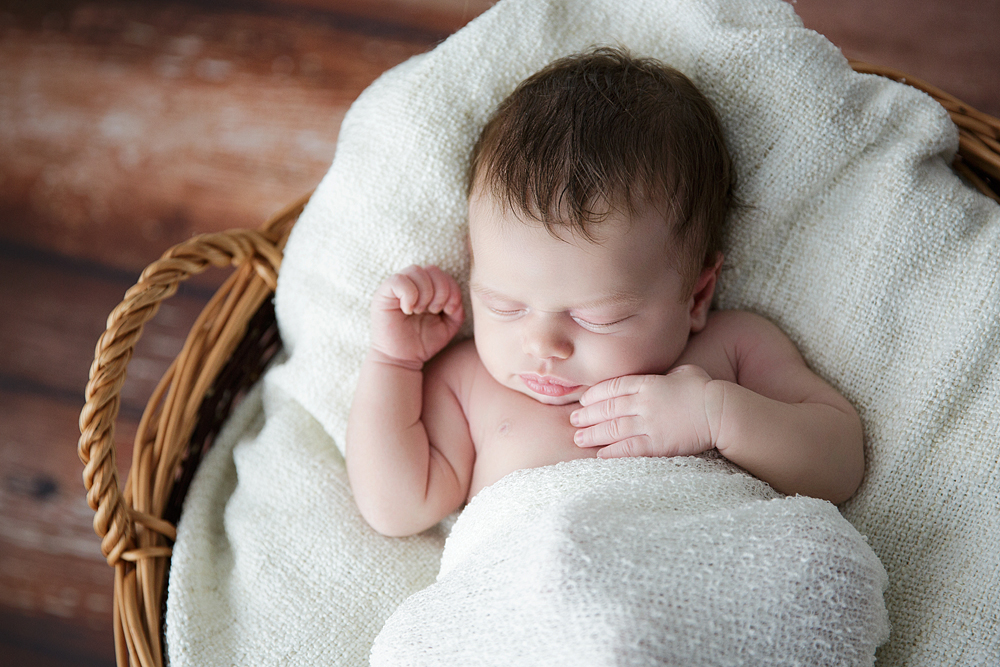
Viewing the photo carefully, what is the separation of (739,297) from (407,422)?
0.56 m

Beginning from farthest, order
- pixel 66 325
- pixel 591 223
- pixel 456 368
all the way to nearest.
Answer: pixel 66 325 → pixel 456 368 → pixel 591 223

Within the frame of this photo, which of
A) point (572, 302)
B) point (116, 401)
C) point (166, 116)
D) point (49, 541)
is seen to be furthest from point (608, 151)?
point (49, 541)

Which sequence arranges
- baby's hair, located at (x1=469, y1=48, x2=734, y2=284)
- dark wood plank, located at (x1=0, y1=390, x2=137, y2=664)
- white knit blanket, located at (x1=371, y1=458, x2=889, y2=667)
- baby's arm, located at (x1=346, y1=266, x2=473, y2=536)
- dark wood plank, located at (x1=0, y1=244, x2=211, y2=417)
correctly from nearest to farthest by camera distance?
white knit blanket, located at (x1=371, y1=458, x2=889, y2=667)
baby's hair, located at (x1=469, y1=48, x2=734, y2=284)
baby's arm, located at (x1=346, y1=266, x2=473, y2=536)
dark wood plank, located at (x1=0, y1=390, x2=137, y2=664)
dark wood plank, located at (x1=0, y1=244, x2=211, y2=417)

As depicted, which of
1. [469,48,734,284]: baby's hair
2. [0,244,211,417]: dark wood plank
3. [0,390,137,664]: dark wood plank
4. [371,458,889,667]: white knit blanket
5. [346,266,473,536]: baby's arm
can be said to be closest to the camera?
[371,458,889,667]: white knit blanket

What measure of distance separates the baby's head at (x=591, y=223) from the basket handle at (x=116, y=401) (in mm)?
454

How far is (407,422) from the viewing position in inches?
45.4

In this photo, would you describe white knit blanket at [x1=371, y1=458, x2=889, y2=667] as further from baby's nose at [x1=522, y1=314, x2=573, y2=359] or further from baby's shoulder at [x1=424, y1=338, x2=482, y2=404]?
baby's shoulder at [x1=424, y1=338, x2=482, y2=404]

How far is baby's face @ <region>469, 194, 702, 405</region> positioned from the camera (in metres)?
1.01

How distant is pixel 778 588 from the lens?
84 cm

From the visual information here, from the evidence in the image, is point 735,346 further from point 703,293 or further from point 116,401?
point 116,401

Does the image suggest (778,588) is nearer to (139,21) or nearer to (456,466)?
(456,466)

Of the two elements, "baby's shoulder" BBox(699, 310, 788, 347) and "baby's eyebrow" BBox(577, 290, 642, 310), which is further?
"baby's shoulder" BBox(699, 310, 788, 347)

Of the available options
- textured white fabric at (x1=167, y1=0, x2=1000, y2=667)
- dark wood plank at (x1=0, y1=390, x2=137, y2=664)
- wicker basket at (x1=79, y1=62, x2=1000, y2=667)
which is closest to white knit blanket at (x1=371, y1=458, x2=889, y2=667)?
textured white fabric at (x1=167, y1=0, x2=1000, y2=667)

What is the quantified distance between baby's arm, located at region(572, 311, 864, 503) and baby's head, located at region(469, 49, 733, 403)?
6 centimetres
